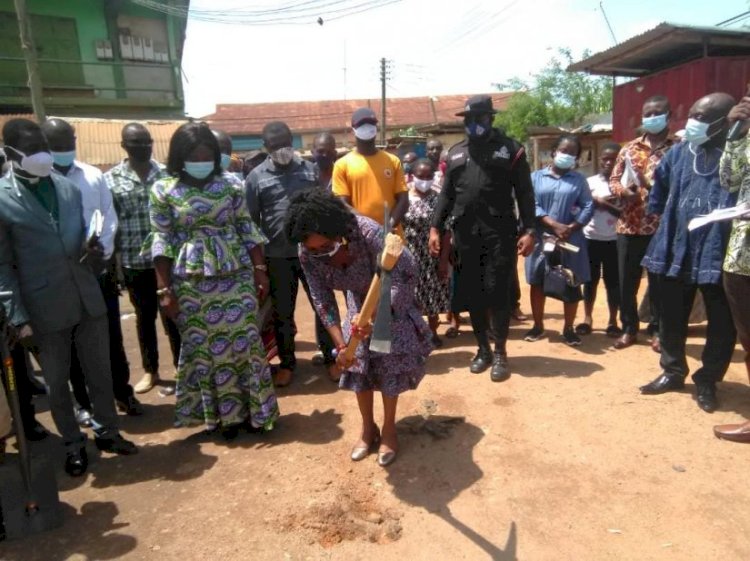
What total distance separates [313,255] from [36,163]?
5.03 ft

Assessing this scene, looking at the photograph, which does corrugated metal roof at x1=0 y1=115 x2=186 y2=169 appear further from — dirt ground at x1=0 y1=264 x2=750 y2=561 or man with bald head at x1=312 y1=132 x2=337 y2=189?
dirt ground at x1=0 y1=264 x2=750 y2=561

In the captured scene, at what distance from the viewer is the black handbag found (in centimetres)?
455

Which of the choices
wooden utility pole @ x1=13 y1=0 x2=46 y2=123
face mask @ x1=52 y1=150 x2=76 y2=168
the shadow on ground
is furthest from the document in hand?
wooden utility pole @ x1=13 y1=0 x2=46 y2=123

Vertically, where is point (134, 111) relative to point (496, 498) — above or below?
above

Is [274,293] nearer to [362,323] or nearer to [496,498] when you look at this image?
[362,323]

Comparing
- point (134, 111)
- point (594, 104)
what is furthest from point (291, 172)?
point (594, 104)

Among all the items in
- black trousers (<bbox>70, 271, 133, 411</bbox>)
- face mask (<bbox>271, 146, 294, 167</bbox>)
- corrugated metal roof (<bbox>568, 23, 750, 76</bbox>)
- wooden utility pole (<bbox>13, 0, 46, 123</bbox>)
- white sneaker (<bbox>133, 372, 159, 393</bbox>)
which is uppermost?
wooden utility pole (<bbox>13, 0, 46, 123</bbox>)

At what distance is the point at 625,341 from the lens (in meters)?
4.60

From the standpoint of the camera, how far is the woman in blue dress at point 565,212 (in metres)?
4.54

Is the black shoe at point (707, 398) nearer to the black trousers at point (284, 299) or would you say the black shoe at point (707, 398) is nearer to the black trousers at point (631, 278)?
the black trousers at point (631, 278)

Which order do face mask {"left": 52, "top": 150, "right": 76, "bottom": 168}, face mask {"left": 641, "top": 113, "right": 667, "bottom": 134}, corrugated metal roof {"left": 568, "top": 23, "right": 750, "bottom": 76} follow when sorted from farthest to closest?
corrugated metal roof {"left": 568, "top": 23, "right": 750, "bottom": 76} < face mask {"left": 641, "top": 113, "right": 667, "bottom": 134} < face mask {"left": 52, "top": 150, "right": 76, "bottom": 168}

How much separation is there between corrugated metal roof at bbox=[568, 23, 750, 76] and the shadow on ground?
7.31 m

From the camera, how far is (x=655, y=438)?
307 cm

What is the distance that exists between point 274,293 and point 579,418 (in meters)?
2.38
